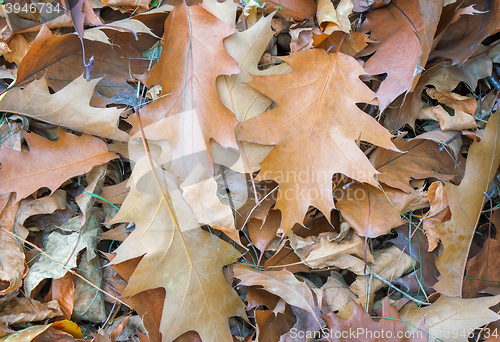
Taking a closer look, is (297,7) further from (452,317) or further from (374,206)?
(452,317)

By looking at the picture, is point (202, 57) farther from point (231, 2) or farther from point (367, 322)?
point (367, 322)

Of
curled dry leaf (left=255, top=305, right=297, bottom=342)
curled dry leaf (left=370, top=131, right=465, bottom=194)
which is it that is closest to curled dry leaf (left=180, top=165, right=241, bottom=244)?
curled dry leaf (left=255, top=305, right=297, bottom=342)

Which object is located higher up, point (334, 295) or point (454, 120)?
point (454, 120)

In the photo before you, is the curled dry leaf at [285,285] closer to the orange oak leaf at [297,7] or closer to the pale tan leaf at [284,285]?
the pale tan leaf at [284,285]

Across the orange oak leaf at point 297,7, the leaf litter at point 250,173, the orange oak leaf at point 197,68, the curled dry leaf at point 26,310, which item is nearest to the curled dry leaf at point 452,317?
the leaf litter at point 250,173

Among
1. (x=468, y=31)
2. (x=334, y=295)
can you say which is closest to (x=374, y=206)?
(x=334, y=295)
